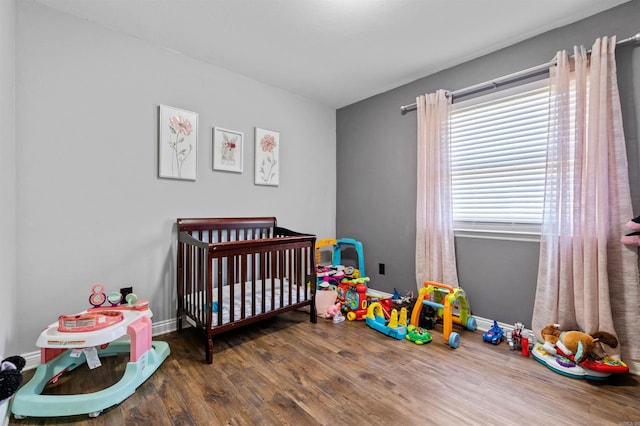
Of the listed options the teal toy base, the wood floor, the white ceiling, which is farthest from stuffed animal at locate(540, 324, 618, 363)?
the teal toy base

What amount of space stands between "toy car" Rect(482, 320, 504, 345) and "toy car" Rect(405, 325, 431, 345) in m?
0.43

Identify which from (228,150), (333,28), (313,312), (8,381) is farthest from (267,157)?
(8,381)

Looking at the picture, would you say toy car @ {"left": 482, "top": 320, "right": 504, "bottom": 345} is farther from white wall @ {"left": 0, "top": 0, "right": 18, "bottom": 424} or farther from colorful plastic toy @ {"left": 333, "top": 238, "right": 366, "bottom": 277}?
white wall @ {"left": 0, "top": 0, "right": 18, "bottom": 424}

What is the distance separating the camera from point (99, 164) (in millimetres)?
1968

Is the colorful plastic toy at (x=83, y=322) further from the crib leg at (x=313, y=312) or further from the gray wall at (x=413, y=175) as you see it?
the gray wall at (x=413, y=175)

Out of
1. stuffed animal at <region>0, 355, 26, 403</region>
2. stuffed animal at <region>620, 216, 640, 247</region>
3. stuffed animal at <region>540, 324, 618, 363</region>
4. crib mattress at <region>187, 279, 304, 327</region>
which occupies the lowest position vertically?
stuffed animal at <region>540, 324, 618, 363</region>

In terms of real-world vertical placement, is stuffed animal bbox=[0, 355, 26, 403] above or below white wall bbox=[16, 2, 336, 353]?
below

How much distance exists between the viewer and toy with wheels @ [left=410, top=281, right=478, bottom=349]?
2137 mm

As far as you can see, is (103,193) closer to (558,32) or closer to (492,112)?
(492,112)

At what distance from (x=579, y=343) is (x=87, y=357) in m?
2.80

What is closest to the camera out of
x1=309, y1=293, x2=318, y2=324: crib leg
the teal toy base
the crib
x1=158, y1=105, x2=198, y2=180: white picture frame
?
the teal toy base

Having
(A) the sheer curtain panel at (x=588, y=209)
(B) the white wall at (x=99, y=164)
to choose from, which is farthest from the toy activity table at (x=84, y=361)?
(A) the sheer curtain panel at (x=588, y=209)

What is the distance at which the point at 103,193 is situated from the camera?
78.0 inches

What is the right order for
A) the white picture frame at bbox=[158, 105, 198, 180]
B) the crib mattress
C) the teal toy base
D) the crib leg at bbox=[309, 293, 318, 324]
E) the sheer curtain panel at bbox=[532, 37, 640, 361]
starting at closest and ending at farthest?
1. the teal toy base
2. the sheer curtain panel at bbox=[532, 37, 640, 361]
3. the crib mattress
4. the white picture frame at bbox=[158, 105, 198, 180]
5. the crib leg at bbox=[309, 293, 318, 324]
